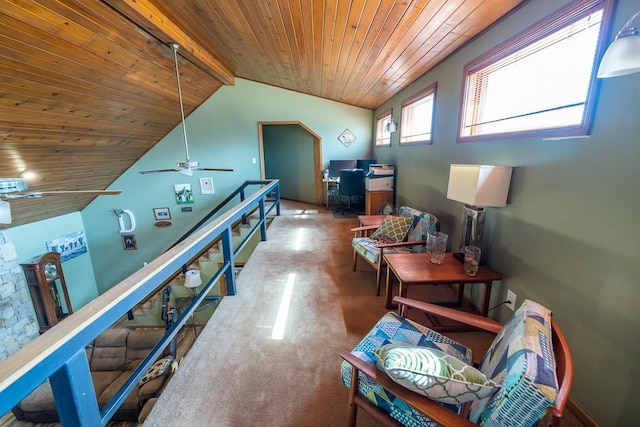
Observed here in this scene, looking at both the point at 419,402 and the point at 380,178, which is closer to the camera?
the point at 419,402

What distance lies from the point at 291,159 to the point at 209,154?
7.35ft

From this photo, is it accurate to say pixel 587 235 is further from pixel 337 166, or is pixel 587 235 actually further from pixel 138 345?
pixel 138 345

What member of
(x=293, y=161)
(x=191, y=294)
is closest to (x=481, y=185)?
(x=191, y=294)

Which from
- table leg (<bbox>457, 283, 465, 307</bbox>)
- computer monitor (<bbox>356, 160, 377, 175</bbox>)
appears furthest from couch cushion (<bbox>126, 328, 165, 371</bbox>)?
computer monitor (<bbox>356, 160, 377, 175</bbox>)

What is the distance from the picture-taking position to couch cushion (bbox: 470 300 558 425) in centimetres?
70

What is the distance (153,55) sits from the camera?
297cm

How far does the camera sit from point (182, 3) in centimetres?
233

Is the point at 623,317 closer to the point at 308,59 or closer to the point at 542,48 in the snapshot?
the point at 542,48

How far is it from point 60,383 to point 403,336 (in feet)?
4.56

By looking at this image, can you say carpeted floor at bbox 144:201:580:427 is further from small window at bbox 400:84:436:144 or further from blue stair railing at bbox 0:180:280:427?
small window at bbox 400:84:436:144

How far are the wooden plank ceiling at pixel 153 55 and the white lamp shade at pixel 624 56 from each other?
101cm

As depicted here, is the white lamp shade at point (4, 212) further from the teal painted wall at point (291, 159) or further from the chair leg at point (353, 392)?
the teal painted wall at point (291, 159)

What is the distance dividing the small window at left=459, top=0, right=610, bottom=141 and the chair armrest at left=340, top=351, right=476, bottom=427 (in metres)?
1.42

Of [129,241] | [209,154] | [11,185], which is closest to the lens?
[11,185]
